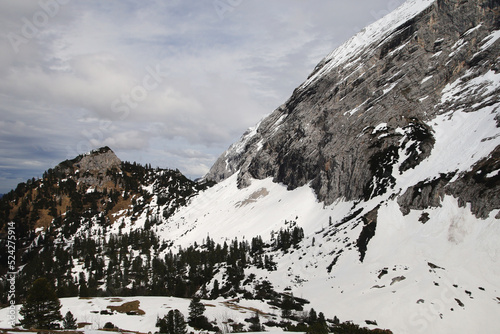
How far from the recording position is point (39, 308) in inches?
1490

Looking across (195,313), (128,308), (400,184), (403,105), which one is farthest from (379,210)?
(128,308)

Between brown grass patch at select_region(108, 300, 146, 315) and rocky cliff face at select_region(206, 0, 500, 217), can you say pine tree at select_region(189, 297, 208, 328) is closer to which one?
brown grass patch at select_region(108, 300, 146, 315)

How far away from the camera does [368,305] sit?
6091cm

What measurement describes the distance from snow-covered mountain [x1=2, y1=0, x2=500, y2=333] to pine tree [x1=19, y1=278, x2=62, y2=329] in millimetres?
43349

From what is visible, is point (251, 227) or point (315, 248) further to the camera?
point (251, 227)

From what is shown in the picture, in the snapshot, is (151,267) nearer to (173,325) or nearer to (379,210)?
(379,210)

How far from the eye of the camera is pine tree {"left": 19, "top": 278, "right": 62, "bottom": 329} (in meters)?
37.2

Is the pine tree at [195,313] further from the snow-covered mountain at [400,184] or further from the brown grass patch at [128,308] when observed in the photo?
the snow-covered mountain at [400,184]

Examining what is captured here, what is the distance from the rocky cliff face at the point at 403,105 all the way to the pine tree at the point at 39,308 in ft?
266

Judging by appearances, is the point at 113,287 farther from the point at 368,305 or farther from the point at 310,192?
the point at 368,305

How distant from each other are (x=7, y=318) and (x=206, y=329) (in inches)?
1380

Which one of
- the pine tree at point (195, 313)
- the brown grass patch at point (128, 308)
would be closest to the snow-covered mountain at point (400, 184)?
the pine tree at point (195, 313)

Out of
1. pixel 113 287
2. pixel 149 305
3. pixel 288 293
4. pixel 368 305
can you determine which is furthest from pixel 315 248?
pixel 113 287

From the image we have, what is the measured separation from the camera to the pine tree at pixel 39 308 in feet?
122
